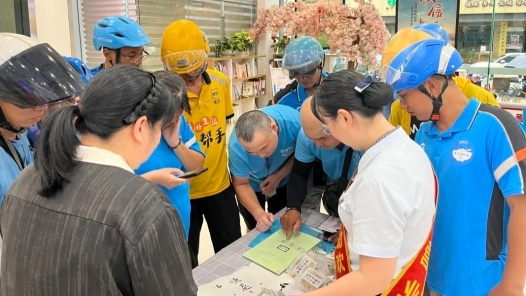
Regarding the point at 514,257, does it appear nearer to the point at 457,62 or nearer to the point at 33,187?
the point at 457,62

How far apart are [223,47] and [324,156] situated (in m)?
5.04

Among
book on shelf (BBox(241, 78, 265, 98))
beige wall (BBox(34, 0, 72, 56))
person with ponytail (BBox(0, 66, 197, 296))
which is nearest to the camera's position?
person with ponytail (BBox(0, 66, 197, 296))

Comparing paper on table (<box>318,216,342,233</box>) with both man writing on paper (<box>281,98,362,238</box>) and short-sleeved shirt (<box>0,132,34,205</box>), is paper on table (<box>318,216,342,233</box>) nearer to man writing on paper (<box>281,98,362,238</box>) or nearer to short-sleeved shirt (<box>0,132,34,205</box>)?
man writing on paper (<box>281,98,362,238</box>)

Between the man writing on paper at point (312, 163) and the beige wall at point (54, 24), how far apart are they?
10.1 feet

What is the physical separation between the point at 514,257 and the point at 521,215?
0.15 metres

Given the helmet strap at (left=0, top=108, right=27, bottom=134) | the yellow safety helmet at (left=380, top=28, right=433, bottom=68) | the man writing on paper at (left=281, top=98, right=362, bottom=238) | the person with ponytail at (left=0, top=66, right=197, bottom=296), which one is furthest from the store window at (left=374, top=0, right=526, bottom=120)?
the person with ponytail at (left=0, top=66, right=197, bottom=296)

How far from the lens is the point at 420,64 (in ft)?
4.48

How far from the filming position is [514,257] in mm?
1371

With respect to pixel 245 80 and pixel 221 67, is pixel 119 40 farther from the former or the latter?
pixel 245 80

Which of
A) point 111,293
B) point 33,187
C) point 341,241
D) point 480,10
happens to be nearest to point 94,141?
point 33,187

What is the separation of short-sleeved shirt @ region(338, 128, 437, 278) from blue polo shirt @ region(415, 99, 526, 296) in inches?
11.6

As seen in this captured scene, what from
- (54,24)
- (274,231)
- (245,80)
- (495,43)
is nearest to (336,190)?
(274,231)

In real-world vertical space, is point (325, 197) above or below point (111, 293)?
below

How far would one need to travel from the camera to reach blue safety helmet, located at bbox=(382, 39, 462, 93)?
1.37 metres
